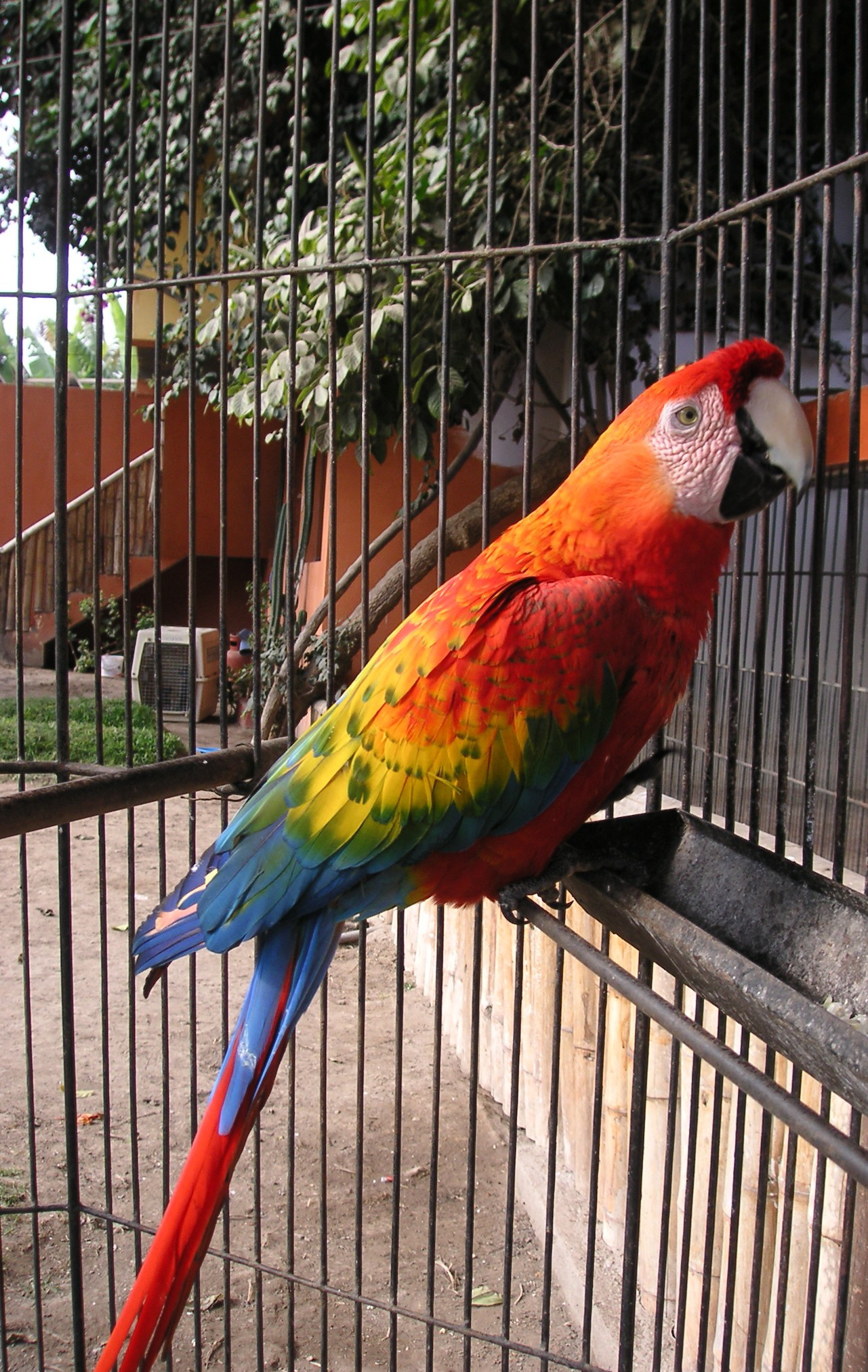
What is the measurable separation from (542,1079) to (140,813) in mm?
3366

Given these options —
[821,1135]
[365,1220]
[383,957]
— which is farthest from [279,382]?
[821,1135]

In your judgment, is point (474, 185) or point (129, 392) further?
point (474, 185)

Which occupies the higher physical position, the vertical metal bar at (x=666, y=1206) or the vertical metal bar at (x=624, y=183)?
the vertical metal bar at (x=624, y=183)

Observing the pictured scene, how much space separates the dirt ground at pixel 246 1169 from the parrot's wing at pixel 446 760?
1.32 feet

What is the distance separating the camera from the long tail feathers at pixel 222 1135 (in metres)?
0.92

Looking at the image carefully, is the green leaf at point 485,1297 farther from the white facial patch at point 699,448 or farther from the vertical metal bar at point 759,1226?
the white facial patch at point 699,448

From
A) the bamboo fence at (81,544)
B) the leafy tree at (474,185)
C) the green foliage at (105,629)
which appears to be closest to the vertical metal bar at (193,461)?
the leafy tree at (474,185)

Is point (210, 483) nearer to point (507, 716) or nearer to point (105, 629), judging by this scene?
point (105, 629)

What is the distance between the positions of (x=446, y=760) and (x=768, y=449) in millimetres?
494

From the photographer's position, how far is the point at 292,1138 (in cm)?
148

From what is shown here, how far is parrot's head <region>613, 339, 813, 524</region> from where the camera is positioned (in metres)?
1.07

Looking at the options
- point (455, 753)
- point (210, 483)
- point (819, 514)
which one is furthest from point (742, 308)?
point (210, 483)

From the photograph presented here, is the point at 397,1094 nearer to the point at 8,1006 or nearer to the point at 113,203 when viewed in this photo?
the point at 8,1006

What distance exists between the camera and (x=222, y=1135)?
985mm
